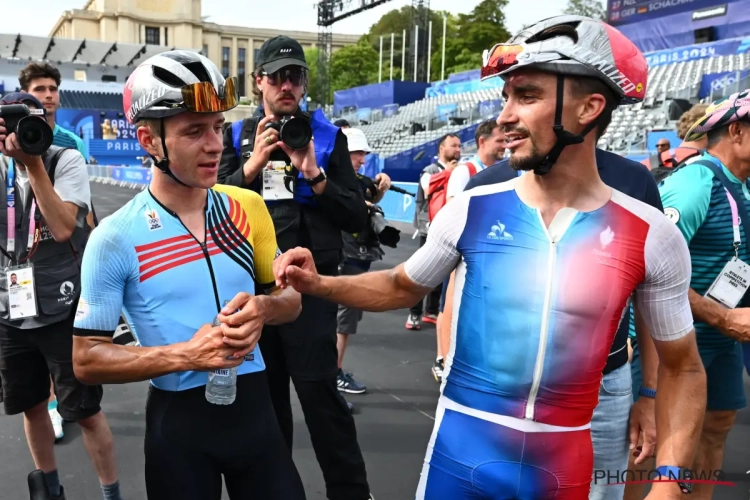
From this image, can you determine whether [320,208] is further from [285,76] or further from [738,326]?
[738,326]

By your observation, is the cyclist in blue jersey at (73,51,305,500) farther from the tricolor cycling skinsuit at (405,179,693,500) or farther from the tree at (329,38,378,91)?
the tree at (329,38,378,91)

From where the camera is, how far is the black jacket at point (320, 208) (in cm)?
310

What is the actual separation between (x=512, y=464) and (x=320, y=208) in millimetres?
1799

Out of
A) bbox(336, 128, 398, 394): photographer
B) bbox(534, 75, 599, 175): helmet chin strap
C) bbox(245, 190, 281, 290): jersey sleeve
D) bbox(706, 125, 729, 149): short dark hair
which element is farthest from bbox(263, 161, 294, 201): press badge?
bbox(706, 125, 729, 149): short dark hair

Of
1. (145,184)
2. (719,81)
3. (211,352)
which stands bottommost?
(145,184)

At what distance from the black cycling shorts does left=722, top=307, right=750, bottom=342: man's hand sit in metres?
1.88

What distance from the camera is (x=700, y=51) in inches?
973

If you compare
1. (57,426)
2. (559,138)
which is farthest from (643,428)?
(57,426)

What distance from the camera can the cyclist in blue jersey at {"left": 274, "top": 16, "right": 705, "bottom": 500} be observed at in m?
1.70

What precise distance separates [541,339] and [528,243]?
0.27 m

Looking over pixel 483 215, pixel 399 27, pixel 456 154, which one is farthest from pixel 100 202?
pixel 399 27

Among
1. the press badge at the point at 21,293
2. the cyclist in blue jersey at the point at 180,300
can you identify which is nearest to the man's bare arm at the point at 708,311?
the cyclist in blue jersey at the point at 180,300

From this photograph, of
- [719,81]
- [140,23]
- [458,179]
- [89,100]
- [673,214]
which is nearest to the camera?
[673,214]

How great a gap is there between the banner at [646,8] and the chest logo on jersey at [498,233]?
2964cm
